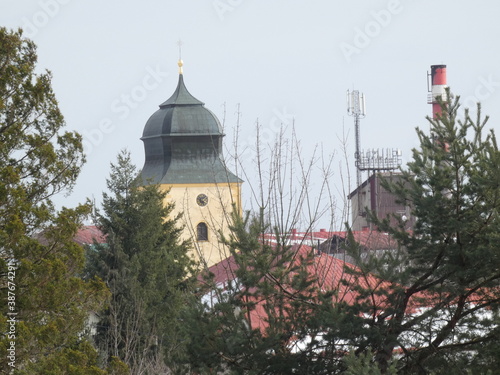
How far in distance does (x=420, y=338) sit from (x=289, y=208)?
3.03 meters

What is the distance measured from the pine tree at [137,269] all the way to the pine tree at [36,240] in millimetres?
9875

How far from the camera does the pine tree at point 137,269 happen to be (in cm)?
2648

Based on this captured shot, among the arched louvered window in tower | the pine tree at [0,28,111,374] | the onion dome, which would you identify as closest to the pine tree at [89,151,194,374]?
the pine tree at [0,28,111,374]

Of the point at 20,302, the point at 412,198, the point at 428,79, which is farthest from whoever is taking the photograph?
the point at 428,79

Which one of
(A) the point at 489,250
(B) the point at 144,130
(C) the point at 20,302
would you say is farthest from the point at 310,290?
(B) the point at 144,130

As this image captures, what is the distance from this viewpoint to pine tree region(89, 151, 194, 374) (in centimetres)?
2648

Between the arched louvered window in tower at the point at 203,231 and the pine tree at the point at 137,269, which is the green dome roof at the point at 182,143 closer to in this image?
the arched louvered window in tower at the point at 203,231

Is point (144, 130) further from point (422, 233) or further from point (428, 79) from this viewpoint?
point (422, 233)

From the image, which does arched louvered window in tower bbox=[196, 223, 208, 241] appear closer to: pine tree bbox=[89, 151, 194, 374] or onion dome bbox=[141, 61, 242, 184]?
onion dome bbox=[141, 61, 242, 184]

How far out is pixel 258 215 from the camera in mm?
14375

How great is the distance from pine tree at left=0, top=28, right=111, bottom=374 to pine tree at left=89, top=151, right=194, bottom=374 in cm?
987

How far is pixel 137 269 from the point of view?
2848 centimetres

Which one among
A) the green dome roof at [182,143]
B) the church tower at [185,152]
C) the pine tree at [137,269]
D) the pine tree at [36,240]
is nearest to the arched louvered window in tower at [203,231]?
the church tower at [185,152]

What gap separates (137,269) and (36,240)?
1348cm
